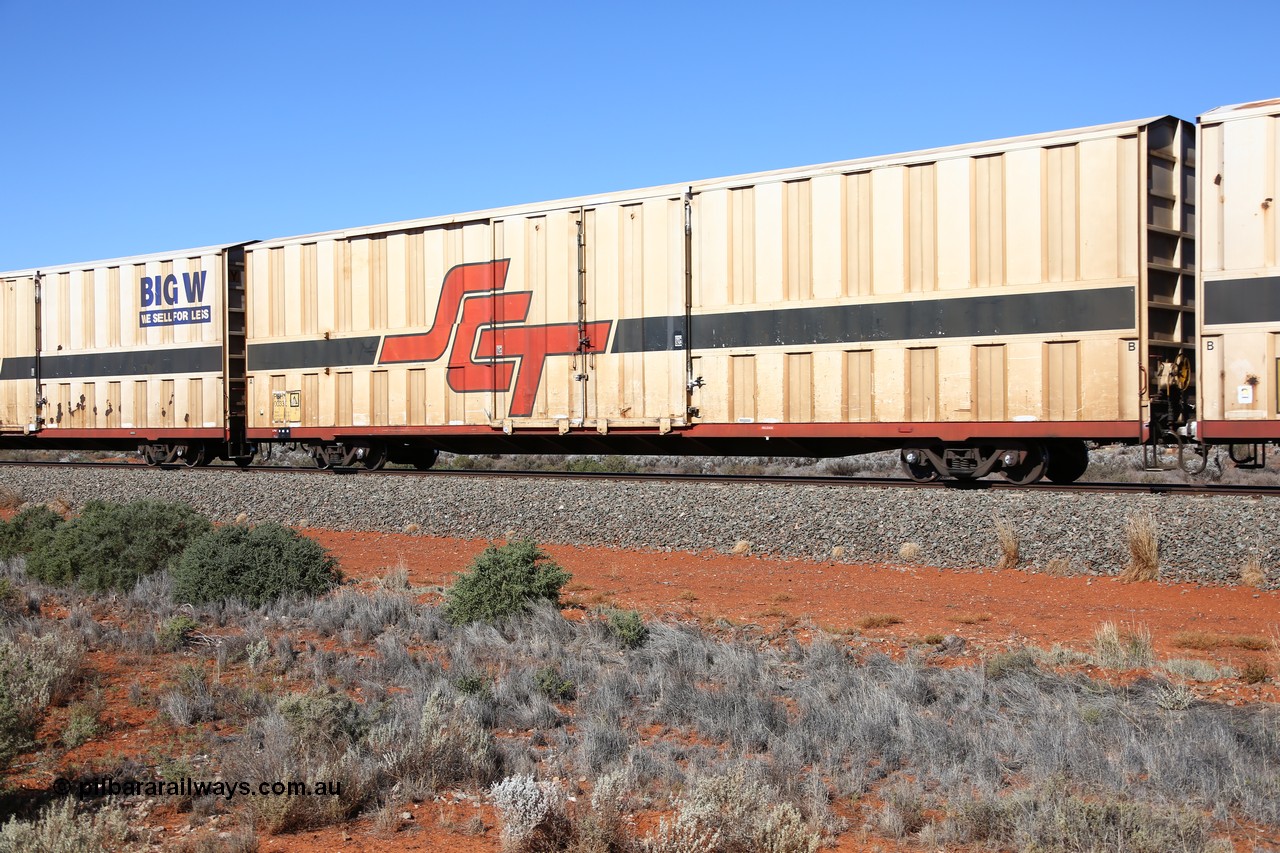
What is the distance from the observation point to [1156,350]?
1248cm

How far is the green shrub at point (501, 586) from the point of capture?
351 inches

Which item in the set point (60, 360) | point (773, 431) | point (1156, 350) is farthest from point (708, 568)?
point (60, 360)

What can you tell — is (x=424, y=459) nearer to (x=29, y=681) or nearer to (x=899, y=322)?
(x=899, y=322)

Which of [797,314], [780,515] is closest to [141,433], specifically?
[797,314]

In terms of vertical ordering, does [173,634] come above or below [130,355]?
below

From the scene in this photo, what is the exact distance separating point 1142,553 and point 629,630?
17.7 feet

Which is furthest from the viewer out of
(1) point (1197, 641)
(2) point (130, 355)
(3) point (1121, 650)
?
(2) point (130, 355)

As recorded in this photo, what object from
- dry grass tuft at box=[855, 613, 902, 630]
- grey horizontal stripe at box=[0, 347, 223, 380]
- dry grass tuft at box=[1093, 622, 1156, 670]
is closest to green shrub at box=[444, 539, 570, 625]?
dry grass tuft at box=[855, 613, 902, 630]

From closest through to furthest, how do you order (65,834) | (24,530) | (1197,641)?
(65,834) → (1197,641) → (24,530)

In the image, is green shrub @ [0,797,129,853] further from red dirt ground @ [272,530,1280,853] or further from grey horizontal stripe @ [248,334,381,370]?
grey horizontal stripe @ [248,334,381,370]

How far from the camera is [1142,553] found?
32.8 feet

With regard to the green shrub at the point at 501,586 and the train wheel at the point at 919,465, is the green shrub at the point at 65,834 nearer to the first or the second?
the green shrub at the point at 501,586

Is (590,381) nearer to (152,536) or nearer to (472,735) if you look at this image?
(152,536)

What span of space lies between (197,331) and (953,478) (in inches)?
599
